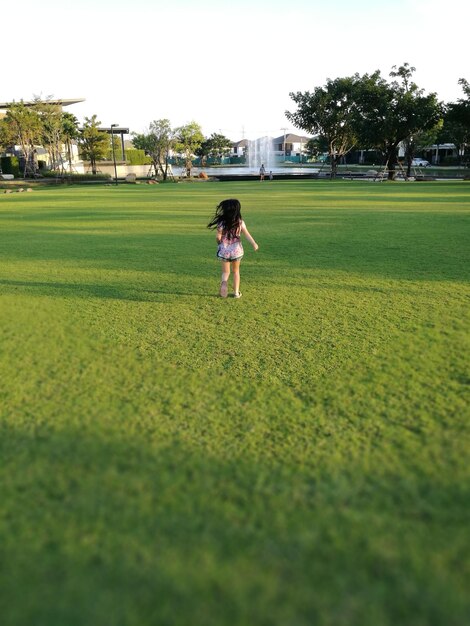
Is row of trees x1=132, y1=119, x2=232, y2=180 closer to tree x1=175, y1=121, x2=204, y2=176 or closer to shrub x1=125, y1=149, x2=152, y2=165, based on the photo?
tree x1=175, y1=121, x2=204, y2=176

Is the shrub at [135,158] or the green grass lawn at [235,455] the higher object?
the shrub at [135,158]

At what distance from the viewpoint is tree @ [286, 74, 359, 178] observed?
41.0 metres

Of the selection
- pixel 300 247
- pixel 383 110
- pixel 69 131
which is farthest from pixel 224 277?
pixel 69 131

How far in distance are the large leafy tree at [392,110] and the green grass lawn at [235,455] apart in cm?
3249

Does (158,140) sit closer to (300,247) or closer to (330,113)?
(330,113)

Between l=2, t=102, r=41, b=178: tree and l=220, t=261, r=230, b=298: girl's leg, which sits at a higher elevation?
l=2, t=102, r=41, b=178: tree

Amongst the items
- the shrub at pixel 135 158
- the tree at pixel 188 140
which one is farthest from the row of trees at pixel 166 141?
the shrub at pixel 135 158

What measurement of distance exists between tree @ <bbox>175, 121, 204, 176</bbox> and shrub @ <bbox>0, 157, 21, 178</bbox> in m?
14.2

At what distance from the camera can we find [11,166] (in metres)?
43.4

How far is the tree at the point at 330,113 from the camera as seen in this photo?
41031 mm

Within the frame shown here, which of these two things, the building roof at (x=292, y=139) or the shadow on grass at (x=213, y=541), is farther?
the building roof at (x=292, y=139)

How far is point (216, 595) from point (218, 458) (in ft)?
3.12

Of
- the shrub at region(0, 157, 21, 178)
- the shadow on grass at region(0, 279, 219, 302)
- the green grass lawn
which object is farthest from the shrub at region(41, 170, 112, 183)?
the green grass lawn

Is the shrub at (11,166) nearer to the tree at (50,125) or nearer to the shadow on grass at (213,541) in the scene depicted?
the tree at (50,125)
